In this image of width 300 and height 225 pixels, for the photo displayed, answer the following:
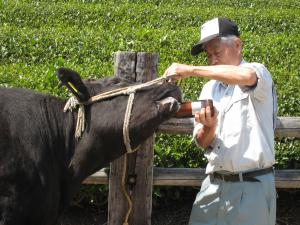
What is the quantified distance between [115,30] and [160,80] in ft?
38.5

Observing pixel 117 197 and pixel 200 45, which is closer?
pixel 200 45

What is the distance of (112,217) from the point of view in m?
4.52

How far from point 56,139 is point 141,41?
30.6 feet

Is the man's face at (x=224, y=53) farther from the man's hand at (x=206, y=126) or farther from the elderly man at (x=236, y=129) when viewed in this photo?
the man's hand at (x=206, y=126)

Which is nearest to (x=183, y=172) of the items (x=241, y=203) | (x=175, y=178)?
(x=175, y=178)

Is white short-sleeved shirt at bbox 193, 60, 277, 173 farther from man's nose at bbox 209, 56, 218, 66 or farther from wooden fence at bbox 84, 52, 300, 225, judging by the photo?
wooden fence at bbox 84, 52, 300, 225

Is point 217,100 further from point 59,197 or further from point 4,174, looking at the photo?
point 4,174

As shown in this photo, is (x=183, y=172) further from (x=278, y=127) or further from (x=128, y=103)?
(x=128, y=103)

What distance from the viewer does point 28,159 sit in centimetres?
345

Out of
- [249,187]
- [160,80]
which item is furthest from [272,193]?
[160,80]

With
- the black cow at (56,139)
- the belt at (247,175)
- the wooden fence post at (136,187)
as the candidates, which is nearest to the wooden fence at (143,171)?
the wooden fence post at (136,187)

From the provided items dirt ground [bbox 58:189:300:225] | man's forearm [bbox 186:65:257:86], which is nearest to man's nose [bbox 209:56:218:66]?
man's forearm [bbox 186:65:257:86]

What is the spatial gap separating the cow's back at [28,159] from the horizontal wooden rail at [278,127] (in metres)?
1.23

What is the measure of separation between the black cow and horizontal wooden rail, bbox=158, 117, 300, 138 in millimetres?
1002
